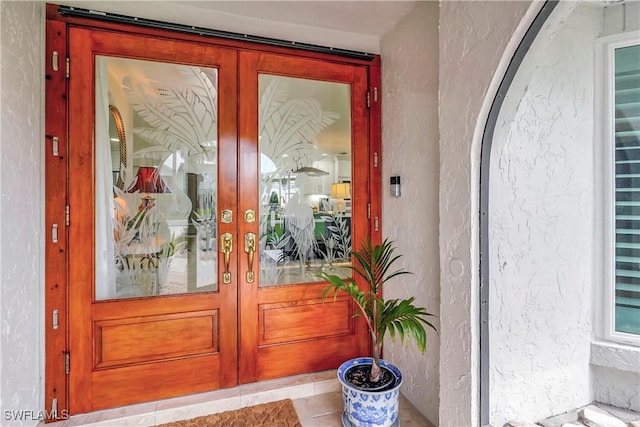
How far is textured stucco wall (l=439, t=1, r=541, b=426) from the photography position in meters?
1.31

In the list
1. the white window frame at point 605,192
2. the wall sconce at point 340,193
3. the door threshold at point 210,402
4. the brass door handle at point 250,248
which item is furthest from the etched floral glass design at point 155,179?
the white window frame at point 605,192

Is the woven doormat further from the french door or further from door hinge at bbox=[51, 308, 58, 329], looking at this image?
door hinge at bbox=[51, 308, 58, 329]

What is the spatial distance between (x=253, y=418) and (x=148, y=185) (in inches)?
60.8

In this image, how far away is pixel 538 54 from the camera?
1207 mm

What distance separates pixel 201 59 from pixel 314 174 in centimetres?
104

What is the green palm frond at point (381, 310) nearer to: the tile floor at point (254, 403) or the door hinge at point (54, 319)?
the tile floor at point (254, 403)

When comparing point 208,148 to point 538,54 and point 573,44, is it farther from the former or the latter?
point 573,44

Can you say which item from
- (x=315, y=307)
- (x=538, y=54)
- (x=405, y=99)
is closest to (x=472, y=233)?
(x=538, y=54)

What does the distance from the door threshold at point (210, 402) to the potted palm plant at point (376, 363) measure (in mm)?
390

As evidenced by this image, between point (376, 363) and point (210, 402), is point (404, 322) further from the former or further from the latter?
point (210, 402)

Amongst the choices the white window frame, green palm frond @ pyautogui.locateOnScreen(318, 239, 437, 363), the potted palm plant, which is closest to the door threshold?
the potted palm plant

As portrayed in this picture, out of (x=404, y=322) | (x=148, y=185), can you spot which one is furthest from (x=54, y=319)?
(x=404, y=322)

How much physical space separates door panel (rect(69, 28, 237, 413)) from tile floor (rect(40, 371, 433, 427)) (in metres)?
0.06

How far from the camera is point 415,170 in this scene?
6.26ft
